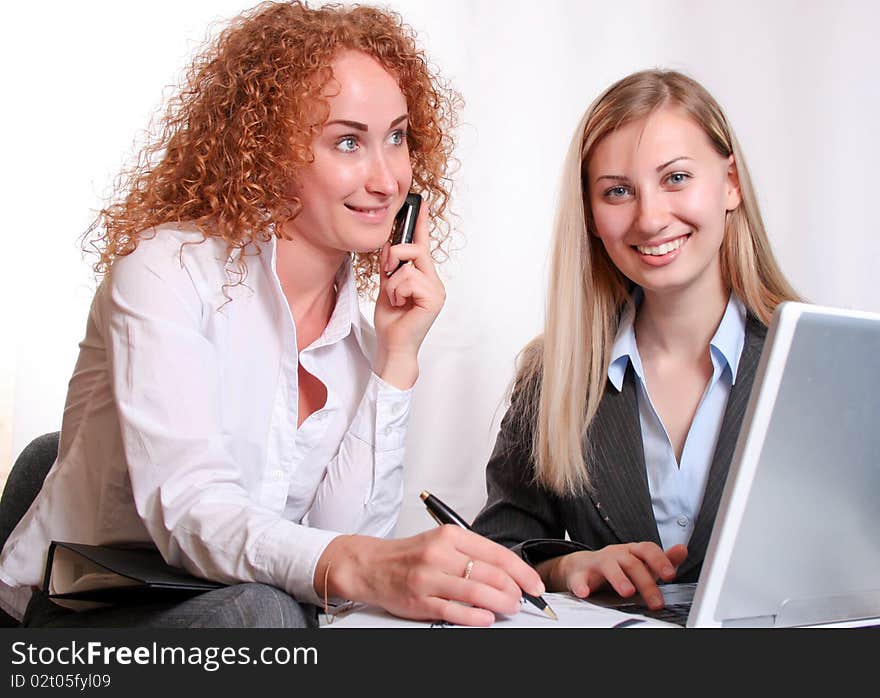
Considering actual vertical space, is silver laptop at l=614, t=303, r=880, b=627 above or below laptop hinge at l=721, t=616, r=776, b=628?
above

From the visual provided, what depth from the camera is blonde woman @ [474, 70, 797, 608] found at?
172 centimetres

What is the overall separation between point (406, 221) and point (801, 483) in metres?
1.01

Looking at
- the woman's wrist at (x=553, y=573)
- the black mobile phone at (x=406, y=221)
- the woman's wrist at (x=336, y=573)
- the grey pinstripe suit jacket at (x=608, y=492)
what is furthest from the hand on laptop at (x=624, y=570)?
the black mobile phone at (x=406, y=221)

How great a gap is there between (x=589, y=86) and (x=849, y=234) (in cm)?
85

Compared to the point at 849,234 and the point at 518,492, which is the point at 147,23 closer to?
the point at 518,492

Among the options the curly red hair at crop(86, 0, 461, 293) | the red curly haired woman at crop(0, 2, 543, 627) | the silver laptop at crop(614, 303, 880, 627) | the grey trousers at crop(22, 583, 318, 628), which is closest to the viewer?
the silver laptop at crop(614, 303, 880, 627)

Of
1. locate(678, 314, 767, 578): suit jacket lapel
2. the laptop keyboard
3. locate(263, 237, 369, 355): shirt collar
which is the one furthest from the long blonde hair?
the laptop keyboard

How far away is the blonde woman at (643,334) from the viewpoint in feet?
5.64

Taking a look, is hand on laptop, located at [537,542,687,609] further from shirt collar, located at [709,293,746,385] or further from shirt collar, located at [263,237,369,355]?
shirt collar, located at [263,237,369,355]

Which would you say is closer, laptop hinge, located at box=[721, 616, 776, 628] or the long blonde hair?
laptop hinge, located at box=[721, 616, 776, 628]

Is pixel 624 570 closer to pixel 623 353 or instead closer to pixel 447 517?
pixel 447 517

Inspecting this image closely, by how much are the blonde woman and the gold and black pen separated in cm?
58

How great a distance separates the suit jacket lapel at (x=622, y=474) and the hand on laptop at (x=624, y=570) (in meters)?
0.25

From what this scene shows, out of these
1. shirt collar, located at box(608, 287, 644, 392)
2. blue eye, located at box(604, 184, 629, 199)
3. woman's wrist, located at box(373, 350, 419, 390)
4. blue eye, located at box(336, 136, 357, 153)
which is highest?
blue eye, located at box(336, 136, 357, 153)
